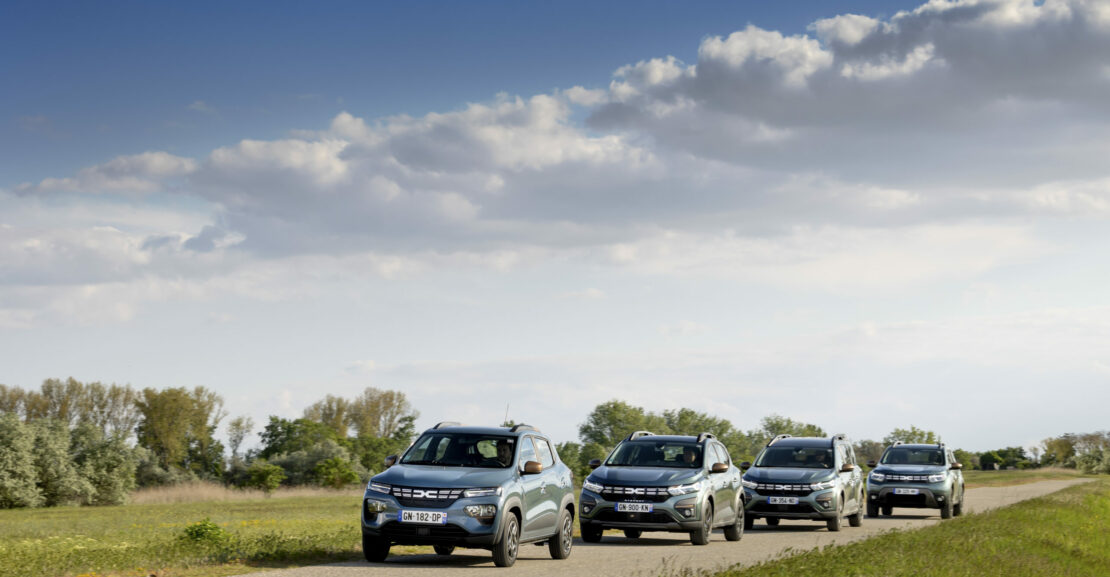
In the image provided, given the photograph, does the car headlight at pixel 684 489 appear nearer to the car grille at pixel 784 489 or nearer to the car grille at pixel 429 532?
the car grille at pixel 784 489

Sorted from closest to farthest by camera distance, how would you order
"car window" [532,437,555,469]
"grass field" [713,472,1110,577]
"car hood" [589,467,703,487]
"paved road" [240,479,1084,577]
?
"paved road" [240,479,1084,577]
"grass field" [713,472,1110,577]
"car window" [532,437,555,469]
"car hood" [589,467,703,487]

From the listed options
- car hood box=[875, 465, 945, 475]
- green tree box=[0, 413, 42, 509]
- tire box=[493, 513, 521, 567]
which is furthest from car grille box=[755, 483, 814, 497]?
green tree box=[0, 413, 42, 509]

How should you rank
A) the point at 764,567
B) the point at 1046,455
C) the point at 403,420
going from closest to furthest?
the point at 764,567 → the point at 403,420 → the point at 1046,455

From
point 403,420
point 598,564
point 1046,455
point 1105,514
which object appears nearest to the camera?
point 598,564

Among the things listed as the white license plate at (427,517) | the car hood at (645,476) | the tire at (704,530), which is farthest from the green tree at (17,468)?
the white license plate at (427,517)

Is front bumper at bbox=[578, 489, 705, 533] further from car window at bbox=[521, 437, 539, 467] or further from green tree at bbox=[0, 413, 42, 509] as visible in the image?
green tree at bbox=[0, 413, 42, 509]

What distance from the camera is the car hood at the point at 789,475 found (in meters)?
24.8

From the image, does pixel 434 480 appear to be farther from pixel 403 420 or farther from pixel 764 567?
pixel 403 420

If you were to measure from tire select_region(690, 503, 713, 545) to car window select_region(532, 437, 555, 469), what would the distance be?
373cm

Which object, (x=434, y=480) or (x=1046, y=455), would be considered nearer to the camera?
(x=434, y=480)

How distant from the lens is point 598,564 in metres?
16.0

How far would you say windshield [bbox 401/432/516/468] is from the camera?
15.7 meters

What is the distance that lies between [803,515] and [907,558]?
8896 mm

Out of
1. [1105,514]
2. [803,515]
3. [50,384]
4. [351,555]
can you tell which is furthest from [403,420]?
[351,555]
